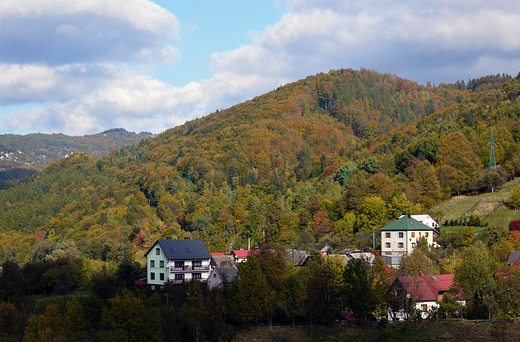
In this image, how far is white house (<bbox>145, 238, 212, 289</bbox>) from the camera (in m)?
71.6

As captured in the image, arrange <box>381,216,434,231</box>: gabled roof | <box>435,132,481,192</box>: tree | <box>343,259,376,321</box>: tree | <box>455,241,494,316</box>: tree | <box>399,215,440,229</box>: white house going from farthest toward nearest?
<box>435,132,481,192</box>: tree, <box>399,215,440,229</box>: white house, <box>381,216,434,231</box>: gabled roof, <box>455,241,494,316</box>: tree, <box>343,259,376,321</box>: tree

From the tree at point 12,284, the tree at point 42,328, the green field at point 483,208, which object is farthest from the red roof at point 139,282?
the green field at point 483,208

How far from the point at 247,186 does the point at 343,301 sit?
13259 cm

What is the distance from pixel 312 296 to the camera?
51906mm

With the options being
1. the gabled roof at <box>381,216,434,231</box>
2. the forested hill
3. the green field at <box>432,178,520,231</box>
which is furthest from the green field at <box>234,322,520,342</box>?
the forested hill

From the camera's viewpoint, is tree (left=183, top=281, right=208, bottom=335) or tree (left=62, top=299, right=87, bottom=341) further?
tree (left=183, top=281, right=208, bottom=335)

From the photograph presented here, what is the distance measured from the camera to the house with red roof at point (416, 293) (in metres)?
52.5

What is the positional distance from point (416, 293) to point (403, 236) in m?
29.0

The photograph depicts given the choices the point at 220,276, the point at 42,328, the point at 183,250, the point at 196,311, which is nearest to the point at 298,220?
the point at 183,250

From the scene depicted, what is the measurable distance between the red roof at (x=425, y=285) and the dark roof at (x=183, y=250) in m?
29.0

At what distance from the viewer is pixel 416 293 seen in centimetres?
5300

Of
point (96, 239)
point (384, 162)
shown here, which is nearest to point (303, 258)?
point (384, 162)

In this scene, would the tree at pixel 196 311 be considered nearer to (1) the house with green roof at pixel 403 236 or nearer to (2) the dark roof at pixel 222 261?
(2) the dark roof at pixel 222 261

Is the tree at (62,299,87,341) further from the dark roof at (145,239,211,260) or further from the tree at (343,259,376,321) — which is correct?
the tree at (343,259,376,321)
